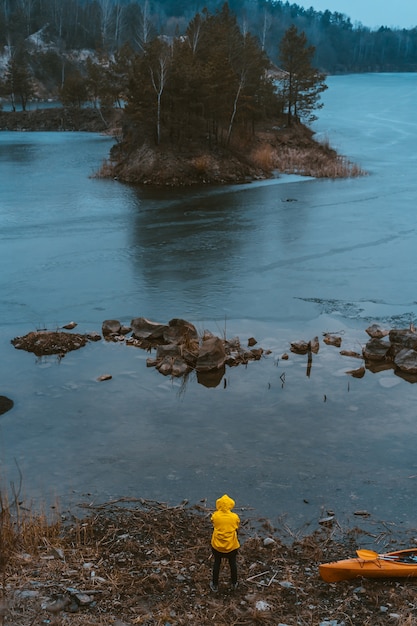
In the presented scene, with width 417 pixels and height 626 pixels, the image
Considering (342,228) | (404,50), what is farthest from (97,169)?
(404,50)

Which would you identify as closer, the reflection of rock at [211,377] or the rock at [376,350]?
the reflection of rock at [211,377]

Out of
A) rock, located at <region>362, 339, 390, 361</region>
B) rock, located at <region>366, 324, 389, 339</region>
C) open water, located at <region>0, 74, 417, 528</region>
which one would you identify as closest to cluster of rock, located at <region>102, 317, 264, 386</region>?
open water, located at <region>0, 74, 417, 528</region>

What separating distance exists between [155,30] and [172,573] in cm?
10809

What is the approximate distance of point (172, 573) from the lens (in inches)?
306

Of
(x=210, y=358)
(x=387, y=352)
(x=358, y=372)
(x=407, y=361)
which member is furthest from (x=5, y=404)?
(x=407, y=361)

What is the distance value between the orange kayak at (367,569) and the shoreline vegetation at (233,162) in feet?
96.3

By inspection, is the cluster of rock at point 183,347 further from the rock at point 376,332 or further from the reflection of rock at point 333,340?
the rock at point 376,332

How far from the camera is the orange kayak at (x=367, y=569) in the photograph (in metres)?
7.66

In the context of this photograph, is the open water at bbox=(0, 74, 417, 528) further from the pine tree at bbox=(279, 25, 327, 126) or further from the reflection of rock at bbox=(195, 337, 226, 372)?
the pine tree at bbox=(279, 25, 327, 126)

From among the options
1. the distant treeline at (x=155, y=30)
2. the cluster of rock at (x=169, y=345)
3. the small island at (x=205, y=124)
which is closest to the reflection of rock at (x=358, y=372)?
the cluster of rock at (x=169, y=345)

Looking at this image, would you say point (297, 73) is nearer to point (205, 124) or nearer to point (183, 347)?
point (205, 124)

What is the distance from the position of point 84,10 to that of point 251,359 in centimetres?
13296

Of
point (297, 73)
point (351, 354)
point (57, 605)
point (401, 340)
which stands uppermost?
point (297, 73)

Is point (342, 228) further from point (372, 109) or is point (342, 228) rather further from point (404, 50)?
point (404, 50)
